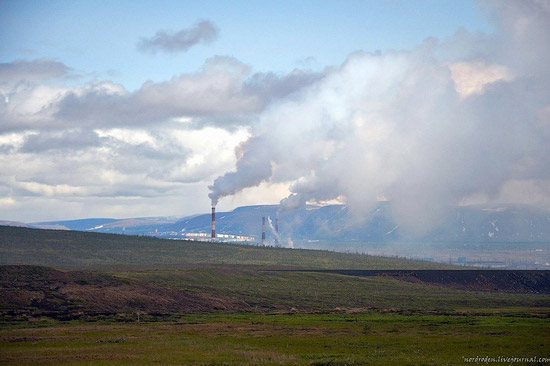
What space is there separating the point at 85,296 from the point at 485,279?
318 feet

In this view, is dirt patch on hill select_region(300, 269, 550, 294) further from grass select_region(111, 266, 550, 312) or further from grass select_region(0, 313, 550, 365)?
grass select_region(0, 313, 550, 365)

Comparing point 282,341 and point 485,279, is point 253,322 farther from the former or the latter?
point 485,279

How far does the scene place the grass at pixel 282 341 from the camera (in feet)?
192

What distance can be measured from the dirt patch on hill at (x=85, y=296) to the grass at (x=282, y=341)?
1377 cm

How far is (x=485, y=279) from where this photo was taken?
170 metres

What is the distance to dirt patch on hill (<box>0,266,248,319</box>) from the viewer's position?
98.2 meters

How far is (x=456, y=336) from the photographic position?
71.2m

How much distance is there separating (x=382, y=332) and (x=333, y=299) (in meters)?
48.6

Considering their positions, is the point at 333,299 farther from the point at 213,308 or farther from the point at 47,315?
the point at 47,315

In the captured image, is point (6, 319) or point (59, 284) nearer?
point (6, 319)

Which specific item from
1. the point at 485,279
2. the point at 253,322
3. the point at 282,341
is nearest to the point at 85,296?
the point at 253,322

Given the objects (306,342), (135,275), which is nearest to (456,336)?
(306,342)

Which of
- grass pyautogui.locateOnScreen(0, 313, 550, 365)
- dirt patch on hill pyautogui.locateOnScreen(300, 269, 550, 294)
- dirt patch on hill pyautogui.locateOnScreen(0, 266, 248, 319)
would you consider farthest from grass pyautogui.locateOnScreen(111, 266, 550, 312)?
grass pyautogui.locateOnScreen(0, 313, 550, 365)

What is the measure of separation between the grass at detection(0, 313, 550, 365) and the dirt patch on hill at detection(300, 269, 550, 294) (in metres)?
75.6
